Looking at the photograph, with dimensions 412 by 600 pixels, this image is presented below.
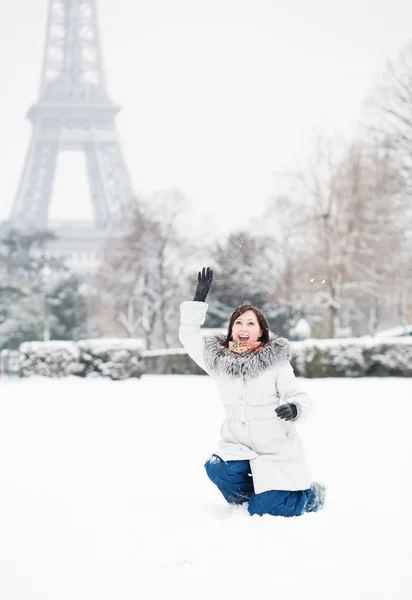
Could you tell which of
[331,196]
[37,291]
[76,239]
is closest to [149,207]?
[37,291]

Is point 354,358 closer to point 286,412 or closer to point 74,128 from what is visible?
point 286,412

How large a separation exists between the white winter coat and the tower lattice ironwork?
4056 cm

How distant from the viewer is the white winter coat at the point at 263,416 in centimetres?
309

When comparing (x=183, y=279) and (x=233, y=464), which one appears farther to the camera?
(x=183, y=279)

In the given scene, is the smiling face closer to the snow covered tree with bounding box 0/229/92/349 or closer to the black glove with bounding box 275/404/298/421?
the black glove with bounding box 275/404/298/421

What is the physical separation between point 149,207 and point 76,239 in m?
16.6

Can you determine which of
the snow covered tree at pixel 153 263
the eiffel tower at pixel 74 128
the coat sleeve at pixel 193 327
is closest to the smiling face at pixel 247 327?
the coat sleeve at pixel 193 327

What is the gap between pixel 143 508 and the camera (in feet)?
11.2

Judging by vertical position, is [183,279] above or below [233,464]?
below

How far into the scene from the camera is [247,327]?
3.24 meters

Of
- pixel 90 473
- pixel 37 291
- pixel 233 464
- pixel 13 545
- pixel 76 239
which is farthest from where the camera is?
pixel 76 239

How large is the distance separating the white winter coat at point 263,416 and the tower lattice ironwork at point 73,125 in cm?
4056

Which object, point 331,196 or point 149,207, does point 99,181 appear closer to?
point 149,207

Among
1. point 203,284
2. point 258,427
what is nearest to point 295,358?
point 203,284
